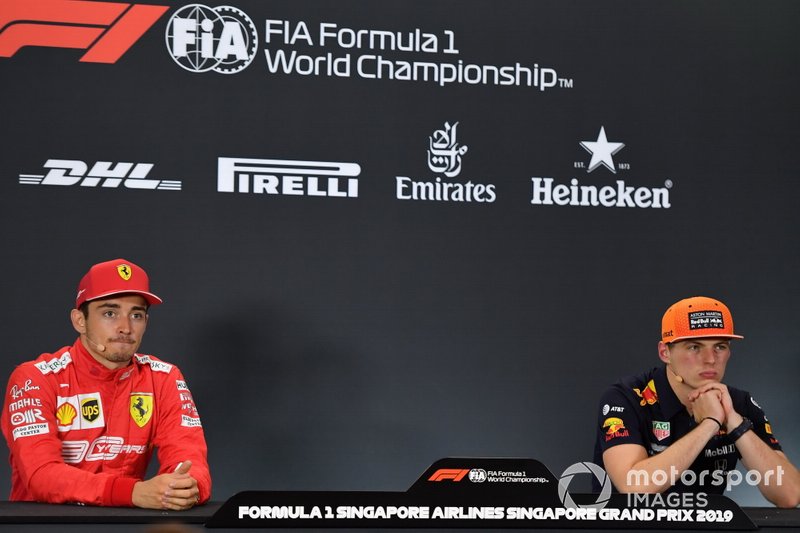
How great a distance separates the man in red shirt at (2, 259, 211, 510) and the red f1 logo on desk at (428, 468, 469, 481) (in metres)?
0.62

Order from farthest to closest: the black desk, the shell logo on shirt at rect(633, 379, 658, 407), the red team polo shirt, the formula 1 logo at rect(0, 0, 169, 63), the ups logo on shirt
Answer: the formula 1 logo at rect(0, 0, 169, 63)
the shell logo on shirt at rect(633, 379, 658, 407)
the ups logo on shirt
the red team polo shirt
the black desk

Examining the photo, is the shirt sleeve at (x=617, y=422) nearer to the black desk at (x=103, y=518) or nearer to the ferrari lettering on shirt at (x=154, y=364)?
the black desk at (x=103, y=518)

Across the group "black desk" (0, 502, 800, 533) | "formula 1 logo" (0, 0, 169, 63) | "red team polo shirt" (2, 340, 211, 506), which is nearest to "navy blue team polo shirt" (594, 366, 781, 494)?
"black desk" (0, 502, 800, 533)

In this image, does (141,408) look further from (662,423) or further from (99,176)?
(662,423)

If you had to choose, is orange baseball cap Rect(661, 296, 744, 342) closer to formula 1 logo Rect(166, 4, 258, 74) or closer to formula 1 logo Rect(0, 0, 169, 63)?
formula 1 logo Rect(166, 4, 258, 74)

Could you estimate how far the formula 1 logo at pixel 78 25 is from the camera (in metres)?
2.61

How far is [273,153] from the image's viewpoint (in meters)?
2.74

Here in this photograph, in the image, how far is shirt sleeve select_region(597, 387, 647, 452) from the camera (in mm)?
2111

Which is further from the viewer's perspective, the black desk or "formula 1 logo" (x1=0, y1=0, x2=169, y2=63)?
"formula 1 logo" (x1=0, y1=0, x2=169, y2=63)

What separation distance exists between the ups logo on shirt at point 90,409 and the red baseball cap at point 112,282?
227mm

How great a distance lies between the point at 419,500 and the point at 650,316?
1566mm

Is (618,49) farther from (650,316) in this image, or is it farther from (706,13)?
(650,316)

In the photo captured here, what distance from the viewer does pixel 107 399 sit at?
2104mm

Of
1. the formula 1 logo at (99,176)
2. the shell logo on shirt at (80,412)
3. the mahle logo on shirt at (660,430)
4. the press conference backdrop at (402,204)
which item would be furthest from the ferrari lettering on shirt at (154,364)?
the mahle logo on shirt at (660,430)
